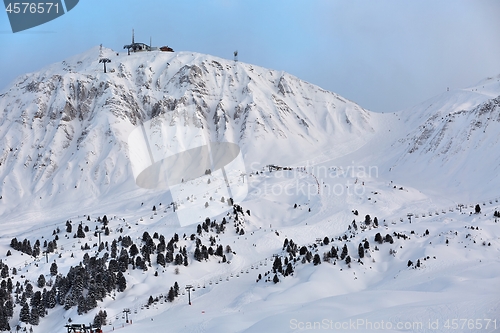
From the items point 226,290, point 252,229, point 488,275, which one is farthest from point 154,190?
point 488,275

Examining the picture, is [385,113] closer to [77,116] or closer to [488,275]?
[77,116]

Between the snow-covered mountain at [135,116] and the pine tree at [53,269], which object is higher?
the snow-covered mountain at [135,116]

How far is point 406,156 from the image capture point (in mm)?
111000

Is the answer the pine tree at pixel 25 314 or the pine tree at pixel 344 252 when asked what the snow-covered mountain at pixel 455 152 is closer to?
the pine tree at pixel 344 252

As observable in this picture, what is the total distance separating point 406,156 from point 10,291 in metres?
86.8

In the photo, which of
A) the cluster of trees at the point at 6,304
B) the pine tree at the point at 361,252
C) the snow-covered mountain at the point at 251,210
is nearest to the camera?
the snow-covered mountain at the point at 251,210

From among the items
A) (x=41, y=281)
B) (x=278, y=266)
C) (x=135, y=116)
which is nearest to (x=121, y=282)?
(x=41, y=281)

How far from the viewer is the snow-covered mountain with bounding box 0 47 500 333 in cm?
4328

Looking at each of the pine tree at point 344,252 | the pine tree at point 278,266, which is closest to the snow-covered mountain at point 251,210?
the pine tree at point 278,266

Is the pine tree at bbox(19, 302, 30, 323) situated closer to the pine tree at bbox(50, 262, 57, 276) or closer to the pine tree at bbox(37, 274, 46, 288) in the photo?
the pine tree at bbox(37, 274, 46, 288)

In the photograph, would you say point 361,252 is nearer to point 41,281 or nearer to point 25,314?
point 25,314

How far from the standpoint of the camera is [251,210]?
77.5 meters

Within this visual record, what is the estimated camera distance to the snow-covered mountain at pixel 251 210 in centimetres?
4328

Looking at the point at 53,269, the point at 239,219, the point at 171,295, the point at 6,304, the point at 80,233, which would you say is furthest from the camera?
the point at 239,219
